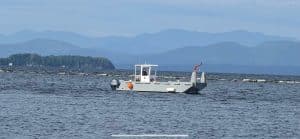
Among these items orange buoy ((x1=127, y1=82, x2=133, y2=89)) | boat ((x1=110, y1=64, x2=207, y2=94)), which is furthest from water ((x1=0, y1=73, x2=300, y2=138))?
orange buoy ((x1=127, y1=82, x2=133, y2=89))

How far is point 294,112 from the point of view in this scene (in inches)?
3964

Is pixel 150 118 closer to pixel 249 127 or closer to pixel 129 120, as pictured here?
pixel 129 120

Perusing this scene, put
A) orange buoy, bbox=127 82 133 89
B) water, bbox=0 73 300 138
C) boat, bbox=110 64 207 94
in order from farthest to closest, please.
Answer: orange buoy, bbox=127 82 133 89 < boat, bbox=110 64 207 94 < water, bbox=0 73 300 138

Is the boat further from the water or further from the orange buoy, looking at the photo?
the water

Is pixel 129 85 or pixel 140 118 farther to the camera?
pixel 129 85

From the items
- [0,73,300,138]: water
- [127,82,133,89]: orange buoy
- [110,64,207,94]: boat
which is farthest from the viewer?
[127,82,133,89]: orange buoy

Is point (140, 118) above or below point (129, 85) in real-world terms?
below

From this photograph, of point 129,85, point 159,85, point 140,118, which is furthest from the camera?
point 129,85

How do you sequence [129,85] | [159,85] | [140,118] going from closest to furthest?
[140,118]
[159,85]
[129,85]

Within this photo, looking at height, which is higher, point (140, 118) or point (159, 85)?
point (159, 85)

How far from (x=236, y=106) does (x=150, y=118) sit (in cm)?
2803

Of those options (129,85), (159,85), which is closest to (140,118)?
(159,85)

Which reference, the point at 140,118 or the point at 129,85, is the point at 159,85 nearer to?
the point at 129,85

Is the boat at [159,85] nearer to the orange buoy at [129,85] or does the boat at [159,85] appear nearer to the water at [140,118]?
the orange buoy at [129,85]
